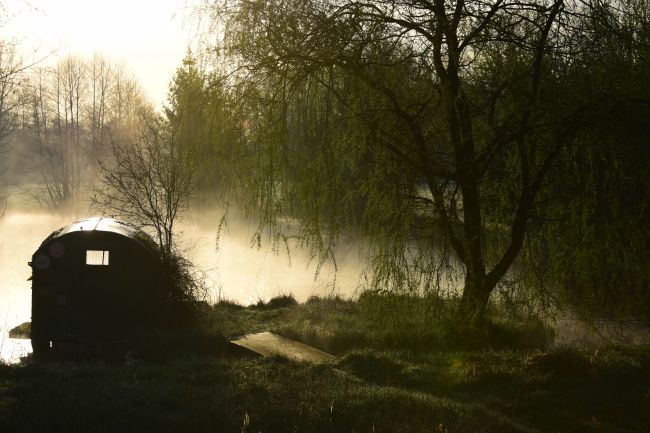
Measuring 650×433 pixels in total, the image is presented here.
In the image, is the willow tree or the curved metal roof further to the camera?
the curved metal roof

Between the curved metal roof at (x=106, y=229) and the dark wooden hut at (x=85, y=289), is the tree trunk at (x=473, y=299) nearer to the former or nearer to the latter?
the dark wooden hut at (x=85, y=289)

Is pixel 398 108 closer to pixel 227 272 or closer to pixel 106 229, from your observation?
pixel 106 229

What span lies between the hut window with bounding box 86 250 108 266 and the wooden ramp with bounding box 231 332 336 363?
3.42 meters

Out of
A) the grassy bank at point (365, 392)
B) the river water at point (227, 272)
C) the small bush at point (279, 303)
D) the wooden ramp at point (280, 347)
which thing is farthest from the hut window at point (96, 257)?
the small bush at point (279, 303)

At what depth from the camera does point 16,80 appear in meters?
17.3

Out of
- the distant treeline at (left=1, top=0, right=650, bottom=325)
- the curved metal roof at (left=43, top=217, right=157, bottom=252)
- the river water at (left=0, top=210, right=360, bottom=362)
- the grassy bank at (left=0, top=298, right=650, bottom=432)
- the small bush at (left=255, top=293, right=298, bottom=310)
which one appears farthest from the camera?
the river water at (left=0, top=210, right=360, bottom=362)

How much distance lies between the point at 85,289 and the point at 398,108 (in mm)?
7607

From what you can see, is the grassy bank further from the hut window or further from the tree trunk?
the hut window

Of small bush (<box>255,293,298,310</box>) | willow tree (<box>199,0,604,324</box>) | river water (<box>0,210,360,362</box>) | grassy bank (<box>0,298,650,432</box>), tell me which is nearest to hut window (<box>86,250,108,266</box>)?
river water (<box>0,210,360,362</box>)

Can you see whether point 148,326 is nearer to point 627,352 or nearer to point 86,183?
point 627,352

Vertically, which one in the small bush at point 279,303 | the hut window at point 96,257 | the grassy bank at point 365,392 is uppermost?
the hut window at point 96,257

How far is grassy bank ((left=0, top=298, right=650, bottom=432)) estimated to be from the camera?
653 cm

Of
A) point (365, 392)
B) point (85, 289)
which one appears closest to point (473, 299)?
point (365, 392)

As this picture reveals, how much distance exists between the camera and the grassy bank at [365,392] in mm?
6531
